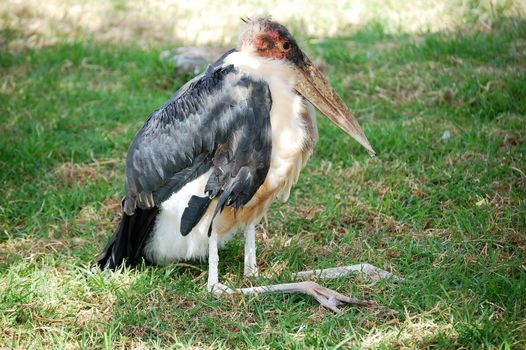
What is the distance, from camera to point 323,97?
361 cm

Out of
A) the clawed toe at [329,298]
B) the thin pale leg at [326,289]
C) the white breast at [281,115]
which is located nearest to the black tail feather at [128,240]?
the thin pale leg at [326,289]

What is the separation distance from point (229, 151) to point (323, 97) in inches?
21.7

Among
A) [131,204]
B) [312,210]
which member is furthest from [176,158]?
[312,210]

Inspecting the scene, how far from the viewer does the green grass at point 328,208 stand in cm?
320

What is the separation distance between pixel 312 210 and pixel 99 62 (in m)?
3.19

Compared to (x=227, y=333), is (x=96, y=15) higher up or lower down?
higher up

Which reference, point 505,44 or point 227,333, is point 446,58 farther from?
point 227,333

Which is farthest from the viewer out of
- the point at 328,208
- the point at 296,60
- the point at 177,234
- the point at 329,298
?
the point at 328,208

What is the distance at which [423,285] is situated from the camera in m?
3.42

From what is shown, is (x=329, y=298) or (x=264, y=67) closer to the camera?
(x=329, y=298)

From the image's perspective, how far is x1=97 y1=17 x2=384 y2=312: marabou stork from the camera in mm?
3404

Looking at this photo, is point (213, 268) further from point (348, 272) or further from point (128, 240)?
point (348, 272)

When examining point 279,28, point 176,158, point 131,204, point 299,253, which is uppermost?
point 279,28

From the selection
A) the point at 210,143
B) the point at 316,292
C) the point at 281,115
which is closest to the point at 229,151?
the point at 210,143
